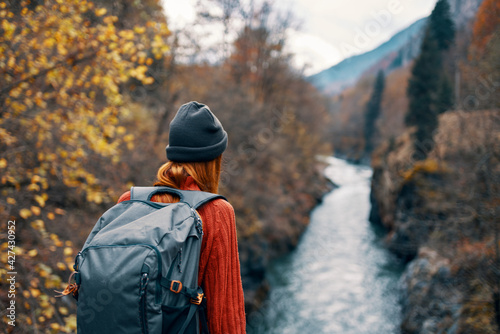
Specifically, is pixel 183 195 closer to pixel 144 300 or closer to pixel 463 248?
pixel 144 300

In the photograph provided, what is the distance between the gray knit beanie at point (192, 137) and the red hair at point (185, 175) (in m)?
0.03

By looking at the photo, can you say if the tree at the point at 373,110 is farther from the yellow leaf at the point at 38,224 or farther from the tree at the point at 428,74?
the yellow leaf at the point at 38,224

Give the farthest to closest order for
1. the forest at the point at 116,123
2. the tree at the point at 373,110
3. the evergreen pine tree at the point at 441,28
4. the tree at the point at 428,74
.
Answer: the tree at the point at 373,110
the tree at the point at 428,74
the evergreen pine tree at the point at 441,28
the forest at the point at 116,123

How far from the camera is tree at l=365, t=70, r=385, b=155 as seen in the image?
53.4 meters

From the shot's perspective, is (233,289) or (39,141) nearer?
(233,289)

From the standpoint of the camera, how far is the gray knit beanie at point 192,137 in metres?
1.36

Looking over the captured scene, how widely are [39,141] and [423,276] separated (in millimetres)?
11779

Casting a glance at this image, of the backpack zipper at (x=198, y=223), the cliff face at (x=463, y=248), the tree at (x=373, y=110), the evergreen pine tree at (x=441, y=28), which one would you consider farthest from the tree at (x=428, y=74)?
the tree at (x=373, y=110)

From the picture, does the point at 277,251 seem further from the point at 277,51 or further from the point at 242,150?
the point at 277,51

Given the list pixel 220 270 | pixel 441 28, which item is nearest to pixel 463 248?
pixel 220 270

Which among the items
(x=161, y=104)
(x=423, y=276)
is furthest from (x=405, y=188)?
(x=161, y=104)

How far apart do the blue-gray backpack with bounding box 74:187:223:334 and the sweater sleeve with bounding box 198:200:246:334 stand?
2.0 inches

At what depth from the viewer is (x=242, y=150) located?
44.2ft

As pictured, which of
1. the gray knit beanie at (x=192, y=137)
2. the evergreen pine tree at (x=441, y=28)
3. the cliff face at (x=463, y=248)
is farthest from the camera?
the evergreen pine tree at (x=441, y=28)
